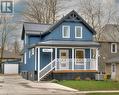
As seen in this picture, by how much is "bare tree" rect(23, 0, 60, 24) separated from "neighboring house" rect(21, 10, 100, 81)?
73.8 ft

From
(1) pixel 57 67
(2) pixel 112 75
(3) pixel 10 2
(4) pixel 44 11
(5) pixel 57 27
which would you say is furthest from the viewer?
(4) pixel 44 11

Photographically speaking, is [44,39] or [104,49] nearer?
[44,39]

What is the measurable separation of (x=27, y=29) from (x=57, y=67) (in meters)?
9.73

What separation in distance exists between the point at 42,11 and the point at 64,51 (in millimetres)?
28525

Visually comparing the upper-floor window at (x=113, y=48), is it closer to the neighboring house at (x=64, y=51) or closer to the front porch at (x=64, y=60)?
the neighboring house at (x=64, y=51)

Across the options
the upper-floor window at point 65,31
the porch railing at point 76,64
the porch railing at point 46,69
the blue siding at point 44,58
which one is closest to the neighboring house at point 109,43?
the upper-floor window at point 65,31

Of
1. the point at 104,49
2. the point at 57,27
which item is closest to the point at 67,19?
the point at 57,27

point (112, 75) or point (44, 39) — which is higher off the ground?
point (44, 39)

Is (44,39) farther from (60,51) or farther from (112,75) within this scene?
(112,75)

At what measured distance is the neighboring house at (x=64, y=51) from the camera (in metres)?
44.8

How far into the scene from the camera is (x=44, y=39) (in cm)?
5003

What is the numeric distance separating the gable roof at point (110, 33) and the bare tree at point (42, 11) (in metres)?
9.95

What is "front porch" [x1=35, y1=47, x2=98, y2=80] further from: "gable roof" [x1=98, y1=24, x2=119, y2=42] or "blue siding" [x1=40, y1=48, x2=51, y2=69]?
"gable roof" [x1=98, y1=24, x2=119, y2=42]

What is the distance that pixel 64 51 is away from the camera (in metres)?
47.4
